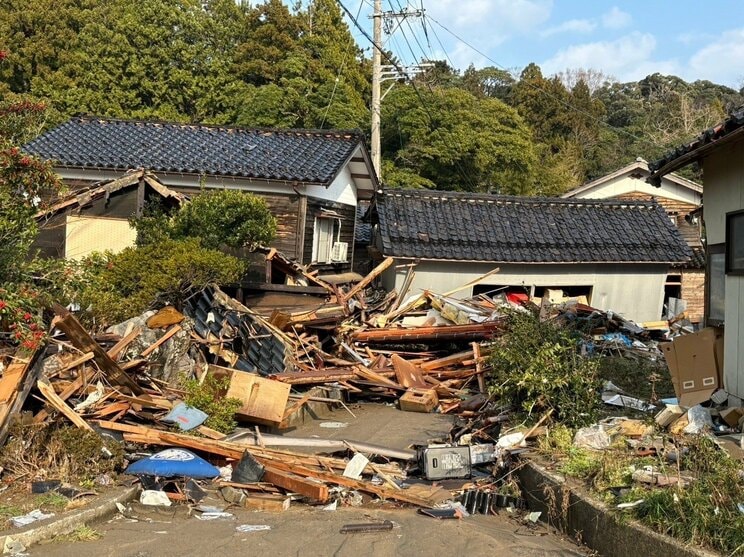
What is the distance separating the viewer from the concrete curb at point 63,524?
614 centimetres

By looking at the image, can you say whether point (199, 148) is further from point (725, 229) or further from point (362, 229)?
point (725, 229)

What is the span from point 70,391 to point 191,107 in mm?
28149

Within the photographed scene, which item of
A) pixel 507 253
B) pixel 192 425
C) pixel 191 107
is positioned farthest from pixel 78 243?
pixel 191 107

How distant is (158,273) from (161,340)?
233cm

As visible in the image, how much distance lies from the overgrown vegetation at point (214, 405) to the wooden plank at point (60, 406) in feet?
5.42

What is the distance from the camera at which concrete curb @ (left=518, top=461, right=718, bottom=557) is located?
5.56m

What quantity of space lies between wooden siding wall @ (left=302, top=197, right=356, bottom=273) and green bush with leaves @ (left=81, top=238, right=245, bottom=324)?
508 cm

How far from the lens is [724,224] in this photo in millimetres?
9445

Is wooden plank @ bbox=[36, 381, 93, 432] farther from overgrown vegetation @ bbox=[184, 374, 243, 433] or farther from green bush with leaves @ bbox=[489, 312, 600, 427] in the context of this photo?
green bush with leaves @ bbox=[489, 312, 600, 427]

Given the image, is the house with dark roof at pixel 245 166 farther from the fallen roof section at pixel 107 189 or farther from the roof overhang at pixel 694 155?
the roof overhang at pixel 694 155

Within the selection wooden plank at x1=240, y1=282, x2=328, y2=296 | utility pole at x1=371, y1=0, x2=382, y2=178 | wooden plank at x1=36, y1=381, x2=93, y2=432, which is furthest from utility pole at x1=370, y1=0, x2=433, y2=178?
wooden plank at x1=36, y1=381, x2=93, y2=432

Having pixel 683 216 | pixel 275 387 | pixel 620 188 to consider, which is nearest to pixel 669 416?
pixel 275 387

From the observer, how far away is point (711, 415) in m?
8.65

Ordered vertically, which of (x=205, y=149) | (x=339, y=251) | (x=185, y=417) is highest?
(x=205, y=149)
